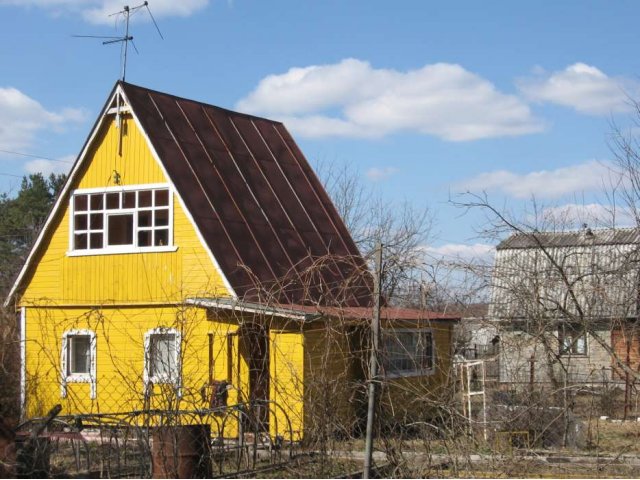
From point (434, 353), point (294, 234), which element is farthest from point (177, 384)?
point (294, 234)

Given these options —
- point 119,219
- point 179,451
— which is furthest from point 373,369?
point 119,219

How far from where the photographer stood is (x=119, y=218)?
22.5 m

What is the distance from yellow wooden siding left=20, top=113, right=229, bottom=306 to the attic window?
7.1 inches

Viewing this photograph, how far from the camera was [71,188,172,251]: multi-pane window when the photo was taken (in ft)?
68.6

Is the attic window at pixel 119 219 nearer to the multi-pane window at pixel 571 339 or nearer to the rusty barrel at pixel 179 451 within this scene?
the multi-pane window at pixel 571 339

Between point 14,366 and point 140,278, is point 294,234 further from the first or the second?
point 14,366

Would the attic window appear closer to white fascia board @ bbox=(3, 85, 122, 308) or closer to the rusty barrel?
white fascia board @ bbox=(3, 85, 122, 308)

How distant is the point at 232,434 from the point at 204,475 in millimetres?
7619

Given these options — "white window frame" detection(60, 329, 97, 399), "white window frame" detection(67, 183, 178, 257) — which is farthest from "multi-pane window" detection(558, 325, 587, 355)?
"white window frame" detection(60, 329, 97, 399)

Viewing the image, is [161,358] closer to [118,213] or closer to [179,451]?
[179,451]

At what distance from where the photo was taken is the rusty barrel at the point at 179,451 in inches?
428

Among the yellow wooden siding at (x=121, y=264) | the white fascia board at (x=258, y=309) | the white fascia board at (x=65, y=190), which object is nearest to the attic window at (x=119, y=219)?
the yellow wooden siding at (x=121, y=264)

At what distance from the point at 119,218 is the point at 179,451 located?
40.3 ft

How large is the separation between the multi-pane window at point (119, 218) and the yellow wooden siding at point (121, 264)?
0.23 metres
